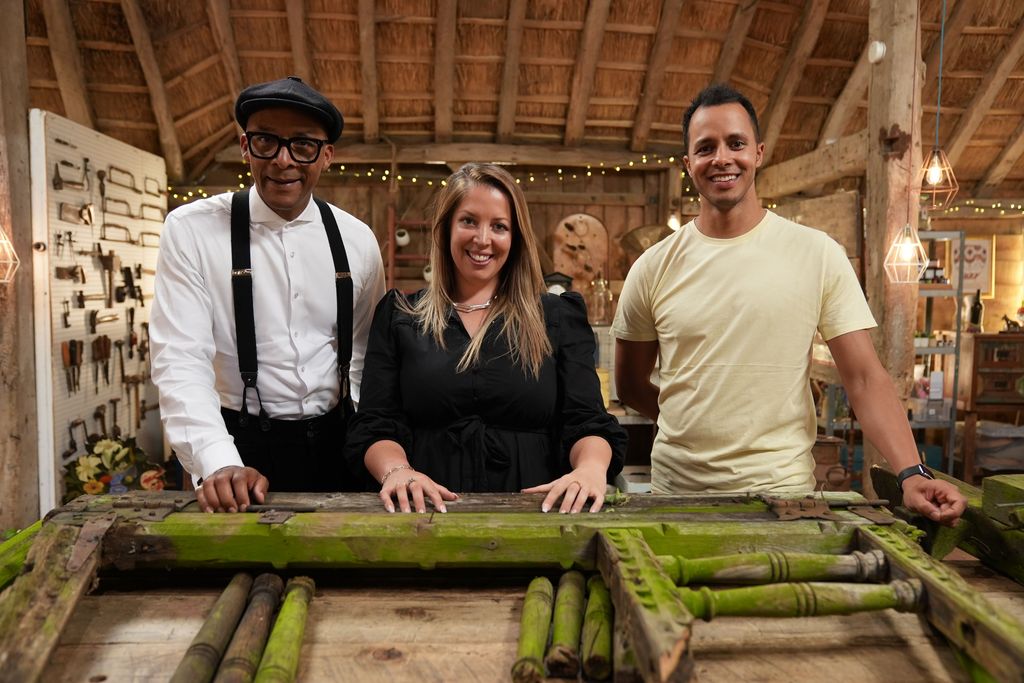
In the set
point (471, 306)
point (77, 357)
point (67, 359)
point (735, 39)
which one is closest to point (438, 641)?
point (471, 306)

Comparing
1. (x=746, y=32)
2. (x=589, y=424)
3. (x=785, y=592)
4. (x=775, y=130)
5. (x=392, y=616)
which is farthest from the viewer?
(x=775, y=130)

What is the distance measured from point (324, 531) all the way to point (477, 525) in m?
0.27

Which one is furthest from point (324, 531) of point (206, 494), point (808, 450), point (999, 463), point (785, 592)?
point (999, 463)

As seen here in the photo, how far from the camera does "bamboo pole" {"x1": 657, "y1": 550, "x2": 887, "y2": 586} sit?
122 centimetres

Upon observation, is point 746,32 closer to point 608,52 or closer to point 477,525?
point 608,52

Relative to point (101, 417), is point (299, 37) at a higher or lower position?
higher

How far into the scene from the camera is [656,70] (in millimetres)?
7613

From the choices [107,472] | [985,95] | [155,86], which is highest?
[985,95]

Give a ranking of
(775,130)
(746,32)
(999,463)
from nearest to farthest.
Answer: (999,463), (746,32), (775,130)

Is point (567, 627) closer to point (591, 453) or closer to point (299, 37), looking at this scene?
point (591, 453)

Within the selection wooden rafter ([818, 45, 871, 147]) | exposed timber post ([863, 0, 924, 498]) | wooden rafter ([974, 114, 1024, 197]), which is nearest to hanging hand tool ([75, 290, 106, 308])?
exposed timber post ([863, 0, 924, 498])

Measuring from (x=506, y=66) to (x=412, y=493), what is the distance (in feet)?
22.1

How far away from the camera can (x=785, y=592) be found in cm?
113

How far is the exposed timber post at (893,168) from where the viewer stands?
4656 mm
